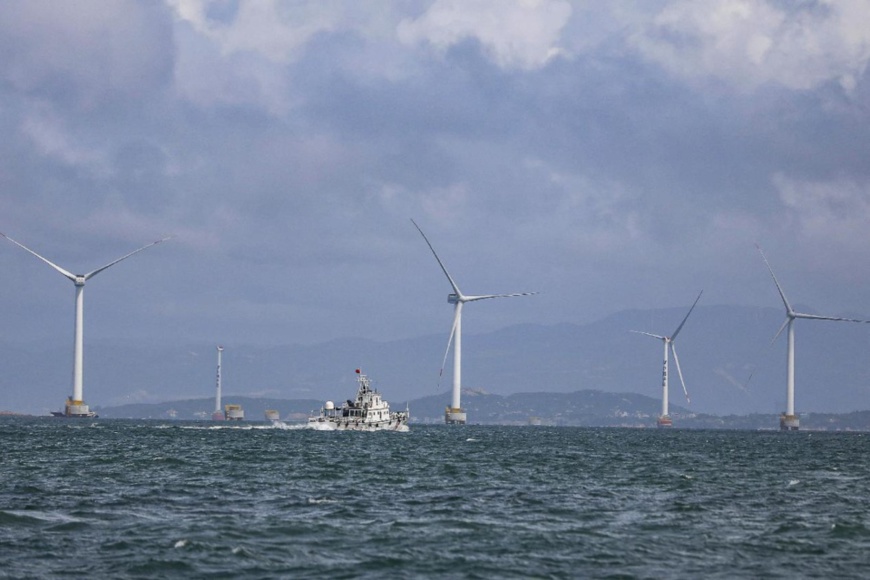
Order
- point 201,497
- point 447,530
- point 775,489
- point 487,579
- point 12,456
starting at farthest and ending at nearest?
point 12,456, point 775,489, point 201,497, point 447,530, point 487,579

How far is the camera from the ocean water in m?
44.9

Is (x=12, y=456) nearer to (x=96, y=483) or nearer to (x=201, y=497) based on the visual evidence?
(x=96, y=483)

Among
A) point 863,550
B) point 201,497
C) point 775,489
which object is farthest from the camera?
point 775,489

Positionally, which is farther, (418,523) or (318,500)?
(318,500)

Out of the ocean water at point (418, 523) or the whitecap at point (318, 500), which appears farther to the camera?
the whitecap at point (318, 500)

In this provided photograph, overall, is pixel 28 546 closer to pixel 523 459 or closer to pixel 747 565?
pixel 747 565

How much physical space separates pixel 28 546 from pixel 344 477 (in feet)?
130

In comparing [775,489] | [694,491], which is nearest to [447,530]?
[694,491]

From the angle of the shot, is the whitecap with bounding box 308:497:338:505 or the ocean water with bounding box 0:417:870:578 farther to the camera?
the whitecap with bounding box 308:497:338:505

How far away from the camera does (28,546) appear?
158 feet

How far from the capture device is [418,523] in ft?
187

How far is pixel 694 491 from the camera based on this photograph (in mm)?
78125

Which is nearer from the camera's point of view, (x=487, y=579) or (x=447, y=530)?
(x=487, y=579)

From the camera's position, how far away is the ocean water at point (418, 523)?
44906 mm
